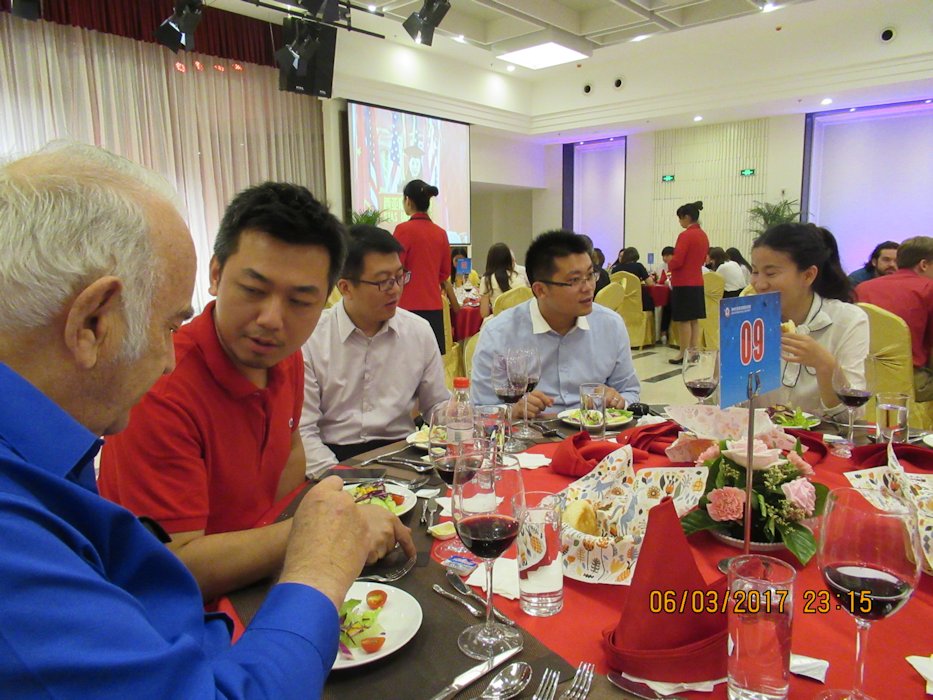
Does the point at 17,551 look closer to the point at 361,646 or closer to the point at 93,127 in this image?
the point at 361,646

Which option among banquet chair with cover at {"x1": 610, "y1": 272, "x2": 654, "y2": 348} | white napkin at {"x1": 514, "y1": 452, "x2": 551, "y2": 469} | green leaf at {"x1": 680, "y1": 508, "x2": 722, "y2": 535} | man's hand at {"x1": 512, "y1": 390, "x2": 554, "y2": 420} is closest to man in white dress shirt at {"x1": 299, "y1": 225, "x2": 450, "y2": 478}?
man's hand at {"x1": 512, "y1": 390, "x2": 554, "y2": 420}

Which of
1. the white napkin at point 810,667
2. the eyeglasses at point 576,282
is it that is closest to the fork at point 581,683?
the white napkin at point 810,667

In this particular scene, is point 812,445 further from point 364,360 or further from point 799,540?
point 364,360

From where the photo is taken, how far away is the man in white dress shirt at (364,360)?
2281mm

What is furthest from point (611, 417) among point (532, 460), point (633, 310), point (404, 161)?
point (404, 161)

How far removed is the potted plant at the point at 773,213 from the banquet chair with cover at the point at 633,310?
299 cm

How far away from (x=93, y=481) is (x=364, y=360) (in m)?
1.47

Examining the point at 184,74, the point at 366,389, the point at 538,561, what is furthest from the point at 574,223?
the point at 538,561

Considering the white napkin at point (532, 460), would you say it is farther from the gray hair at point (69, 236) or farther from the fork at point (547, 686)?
the gray hair at point (69, 236)

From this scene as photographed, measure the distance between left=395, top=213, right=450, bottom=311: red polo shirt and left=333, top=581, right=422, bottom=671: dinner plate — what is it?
14.3ft

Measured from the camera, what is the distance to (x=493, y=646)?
87 centimetres

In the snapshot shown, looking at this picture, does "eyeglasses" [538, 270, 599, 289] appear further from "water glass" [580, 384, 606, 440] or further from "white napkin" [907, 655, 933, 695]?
"white napkin" [907, 655, 933, 695]

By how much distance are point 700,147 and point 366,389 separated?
33.6ft

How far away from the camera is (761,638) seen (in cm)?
75
